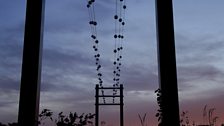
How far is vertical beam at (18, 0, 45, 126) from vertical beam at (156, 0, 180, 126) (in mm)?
1718

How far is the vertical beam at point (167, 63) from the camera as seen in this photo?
Result: 16.4 feet

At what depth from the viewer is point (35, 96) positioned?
494 cm

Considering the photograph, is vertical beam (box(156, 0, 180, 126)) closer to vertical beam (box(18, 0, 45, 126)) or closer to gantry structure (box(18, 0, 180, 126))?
gantry structure (box(18, 0, 180, 126))

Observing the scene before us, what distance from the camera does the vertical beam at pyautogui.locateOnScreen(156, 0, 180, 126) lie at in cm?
499

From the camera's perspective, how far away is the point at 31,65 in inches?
197

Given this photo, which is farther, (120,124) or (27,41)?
(120,124)

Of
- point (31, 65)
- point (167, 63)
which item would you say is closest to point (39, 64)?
point (31, 65)

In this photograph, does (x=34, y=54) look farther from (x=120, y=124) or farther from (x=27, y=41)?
(x=120, y=124)

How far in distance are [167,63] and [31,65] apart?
188 cm

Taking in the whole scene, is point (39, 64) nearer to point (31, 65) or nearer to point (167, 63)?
point (31, 65)

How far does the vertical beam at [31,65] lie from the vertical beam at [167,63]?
172cm

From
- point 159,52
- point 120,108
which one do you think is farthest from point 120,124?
point 159,52

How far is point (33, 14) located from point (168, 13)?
1.94 m

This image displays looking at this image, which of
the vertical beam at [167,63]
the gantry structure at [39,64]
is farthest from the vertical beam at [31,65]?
the vertical beam at [167,63]
